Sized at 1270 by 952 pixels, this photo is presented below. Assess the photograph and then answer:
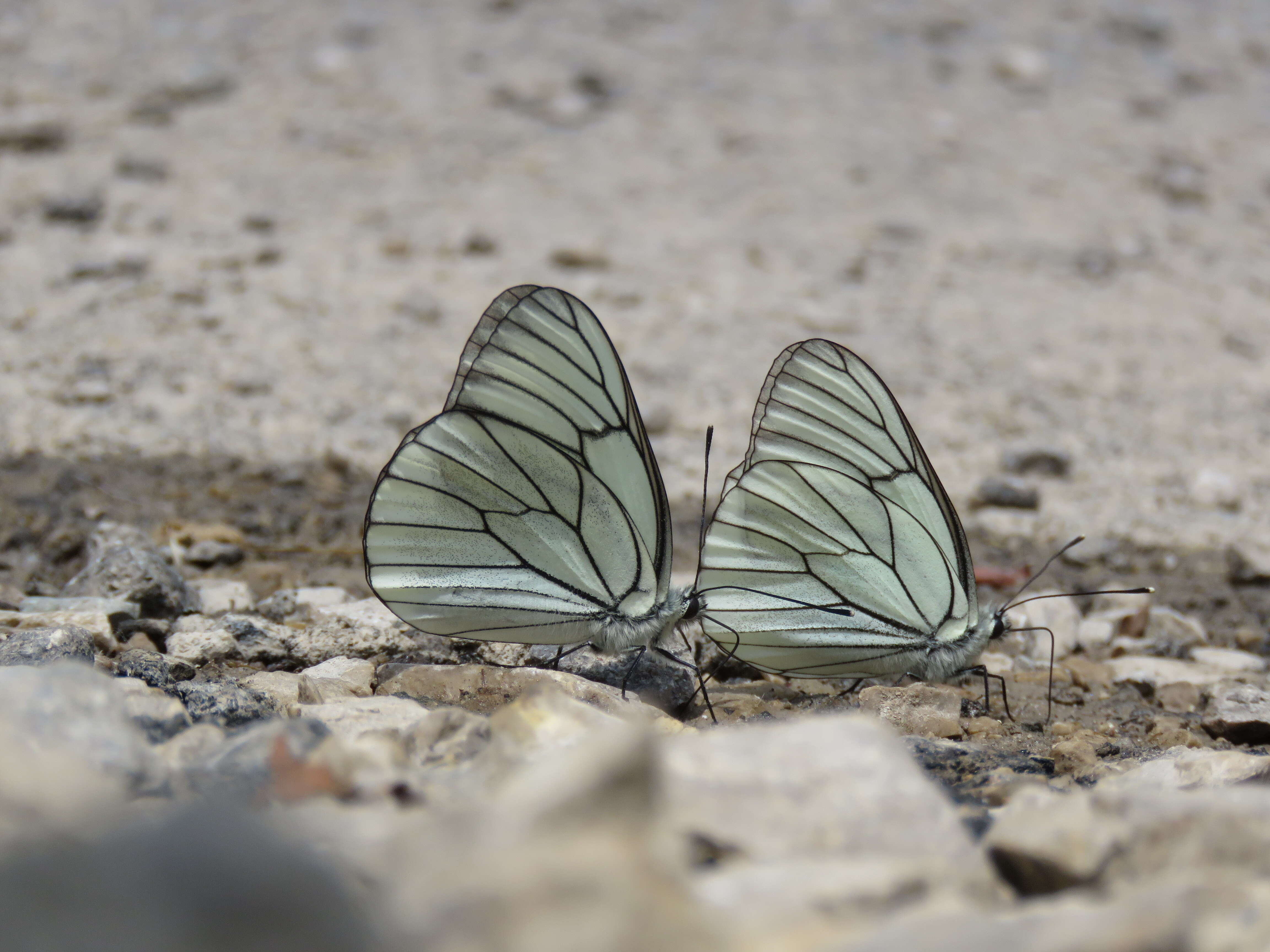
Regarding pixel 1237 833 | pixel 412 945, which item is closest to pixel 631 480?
pixel 1237 833

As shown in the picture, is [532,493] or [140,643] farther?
[532,493]

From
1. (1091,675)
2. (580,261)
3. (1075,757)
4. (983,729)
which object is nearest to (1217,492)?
(1091,675)

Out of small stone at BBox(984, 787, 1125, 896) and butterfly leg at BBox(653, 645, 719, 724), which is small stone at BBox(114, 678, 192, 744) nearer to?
butterfly leg at BBox(653, 645, 719, 724)

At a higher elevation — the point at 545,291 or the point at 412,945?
the point at 545,291

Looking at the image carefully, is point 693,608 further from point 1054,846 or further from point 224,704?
point 1054,846

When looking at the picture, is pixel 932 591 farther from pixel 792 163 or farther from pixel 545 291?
pixel 792 163

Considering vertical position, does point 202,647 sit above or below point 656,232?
below
